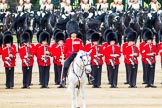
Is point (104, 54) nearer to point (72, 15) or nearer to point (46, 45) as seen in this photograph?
point (46, 45)

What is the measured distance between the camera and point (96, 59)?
28578mm

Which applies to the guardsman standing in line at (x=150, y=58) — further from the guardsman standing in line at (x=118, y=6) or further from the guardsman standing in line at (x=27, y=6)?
the guardsman standing in line at (x=27, y=6)

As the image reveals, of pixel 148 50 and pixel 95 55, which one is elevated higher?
pixel 148 50

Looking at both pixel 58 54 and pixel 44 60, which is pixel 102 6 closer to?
pixel 58 54

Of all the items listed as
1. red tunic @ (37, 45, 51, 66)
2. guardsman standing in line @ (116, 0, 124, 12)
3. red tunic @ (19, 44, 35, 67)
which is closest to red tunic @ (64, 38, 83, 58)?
red tunic @ (37, 45, 51, 66)

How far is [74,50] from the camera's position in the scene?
24.0m

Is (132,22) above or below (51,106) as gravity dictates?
above

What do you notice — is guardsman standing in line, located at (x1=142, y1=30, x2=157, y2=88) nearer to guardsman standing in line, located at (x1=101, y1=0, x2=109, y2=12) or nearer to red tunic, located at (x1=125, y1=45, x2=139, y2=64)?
red tunic, located at (x1=125, y1=45, x2=139, y2=64)

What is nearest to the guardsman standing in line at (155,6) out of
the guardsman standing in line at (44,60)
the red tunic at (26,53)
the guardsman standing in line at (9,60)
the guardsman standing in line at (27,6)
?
the guardsman standing in line at (27,6)

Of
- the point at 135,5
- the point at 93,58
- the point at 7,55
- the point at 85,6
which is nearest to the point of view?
the point at 7,55

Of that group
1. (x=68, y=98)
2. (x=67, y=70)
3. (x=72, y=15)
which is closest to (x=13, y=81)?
(x=68, y=98)

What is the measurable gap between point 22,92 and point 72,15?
11546 mm

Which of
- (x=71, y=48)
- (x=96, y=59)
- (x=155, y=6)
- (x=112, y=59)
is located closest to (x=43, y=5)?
(x=155, y=6)

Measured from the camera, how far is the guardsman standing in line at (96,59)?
28.4m
